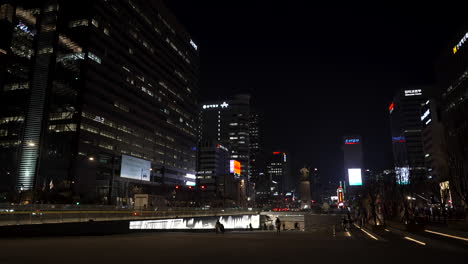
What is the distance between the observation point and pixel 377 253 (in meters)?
13.3

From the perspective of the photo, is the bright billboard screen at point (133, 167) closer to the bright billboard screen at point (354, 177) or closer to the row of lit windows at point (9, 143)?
Answer: the row of lit windows at point (9, 143)

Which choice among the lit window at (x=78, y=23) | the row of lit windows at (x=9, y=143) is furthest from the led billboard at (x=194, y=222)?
the lit window at (x=78, y=23)

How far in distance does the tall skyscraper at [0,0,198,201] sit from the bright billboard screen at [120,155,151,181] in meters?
0.33

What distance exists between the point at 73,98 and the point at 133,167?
28.7 meters

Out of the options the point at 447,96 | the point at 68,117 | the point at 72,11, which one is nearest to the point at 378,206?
the point at 447,96

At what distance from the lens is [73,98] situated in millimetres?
98062

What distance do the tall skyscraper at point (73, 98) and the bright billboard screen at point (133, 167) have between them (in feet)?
1.09

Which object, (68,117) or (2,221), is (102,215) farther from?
(68,117)

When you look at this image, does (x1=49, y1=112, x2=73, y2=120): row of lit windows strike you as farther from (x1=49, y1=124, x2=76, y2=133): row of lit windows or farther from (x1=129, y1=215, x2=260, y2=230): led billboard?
(x1=129, y1=215, x2=260, y2=230): led billboard

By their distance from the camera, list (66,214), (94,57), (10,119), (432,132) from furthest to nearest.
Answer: (432,132) → (94,57) → (10,119) → (66,214)

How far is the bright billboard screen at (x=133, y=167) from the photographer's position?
106m

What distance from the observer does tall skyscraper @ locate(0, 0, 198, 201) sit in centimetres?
9431

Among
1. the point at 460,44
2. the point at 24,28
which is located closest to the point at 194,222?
the point at 460,44

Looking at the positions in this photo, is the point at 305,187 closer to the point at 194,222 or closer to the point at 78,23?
the point at 194,222
